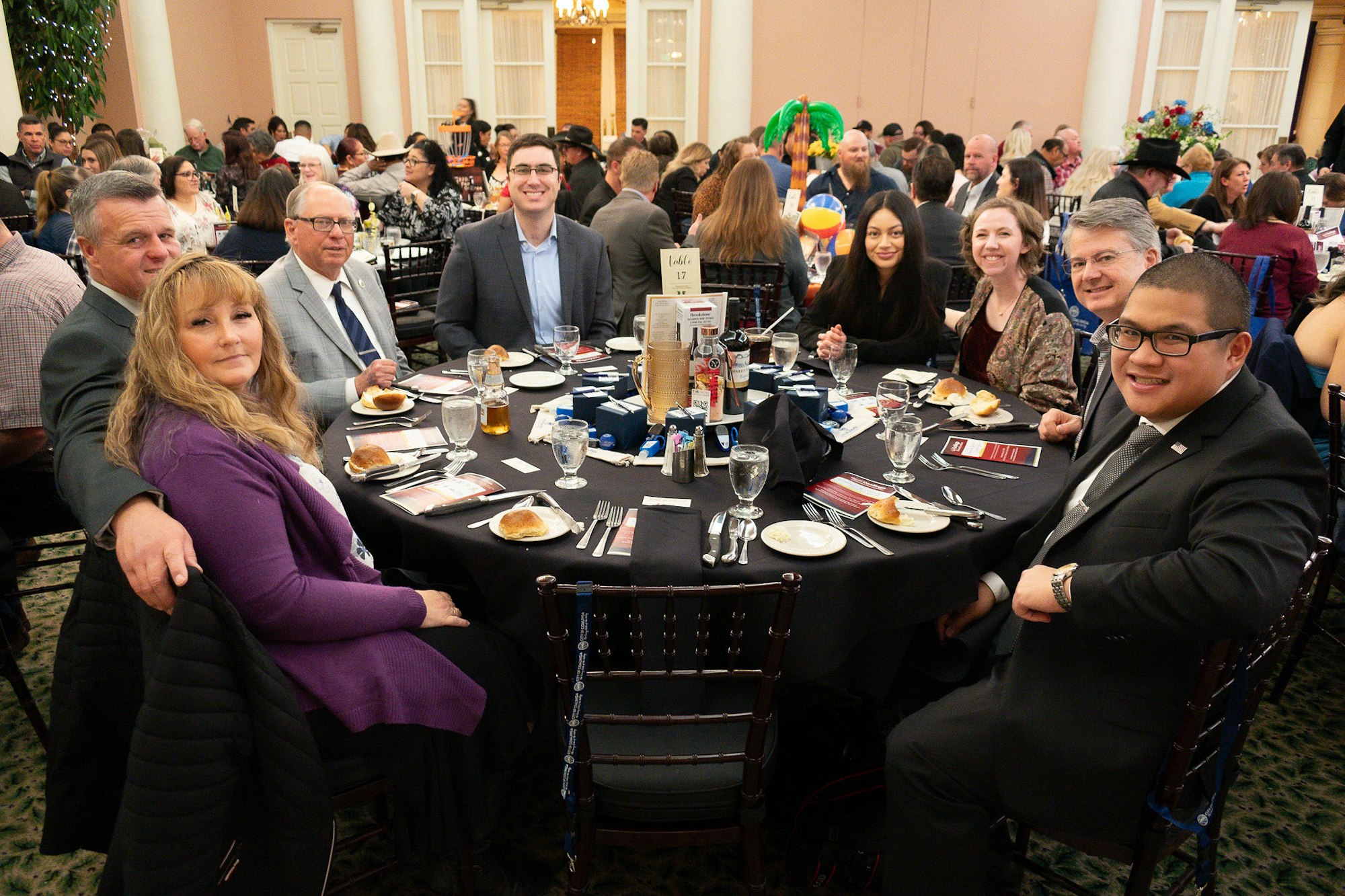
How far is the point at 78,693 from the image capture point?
1.67 meters

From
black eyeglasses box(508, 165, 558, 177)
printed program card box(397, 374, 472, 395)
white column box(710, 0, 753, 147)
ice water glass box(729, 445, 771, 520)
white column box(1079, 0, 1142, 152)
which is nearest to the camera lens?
ice water glass box(729, 445, 771, 520)

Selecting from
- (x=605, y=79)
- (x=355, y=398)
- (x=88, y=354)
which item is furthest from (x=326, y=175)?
(x=605, y=79)

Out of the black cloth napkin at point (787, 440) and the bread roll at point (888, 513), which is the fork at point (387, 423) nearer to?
the black cloth napkin at point (787, 440)

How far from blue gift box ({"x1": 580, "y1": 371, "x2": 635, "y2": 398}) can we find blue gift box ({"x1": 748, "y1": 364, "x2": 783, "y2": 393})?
1.22 ft

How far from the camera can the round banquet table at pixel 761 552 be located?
1846 mm

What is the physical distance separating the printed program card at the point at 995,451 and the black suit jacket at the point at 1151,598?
2.16 feet

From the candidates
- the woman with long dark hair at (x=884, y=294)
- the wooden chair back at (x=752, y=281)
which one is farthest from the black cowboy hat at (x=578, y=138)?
the woman with long dark hair at (x=884, y=294)

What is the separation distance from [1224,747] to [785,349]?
1.71 meters

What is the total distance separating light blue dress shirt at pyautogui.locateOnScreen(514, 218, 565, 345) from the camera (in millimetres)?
3928

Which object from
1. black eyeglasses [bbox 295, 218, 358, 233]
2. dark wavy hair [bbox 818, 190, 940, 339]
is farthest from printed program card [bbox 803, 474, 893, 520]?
black eyeglasses [bbox 295, 218, 358, 233]

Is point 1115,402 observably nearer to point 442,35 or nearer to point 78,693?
point 78,693

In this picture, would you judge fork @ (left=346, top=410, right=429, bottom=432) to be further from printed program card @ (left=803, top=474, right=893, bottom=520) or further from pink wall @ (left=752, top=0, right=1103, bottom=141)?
pink wall @ (left=752, top=0, right=1103, bottom=141)

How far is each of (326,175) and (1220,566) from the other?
750 cm

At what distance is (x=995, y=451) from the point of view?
2.47m
